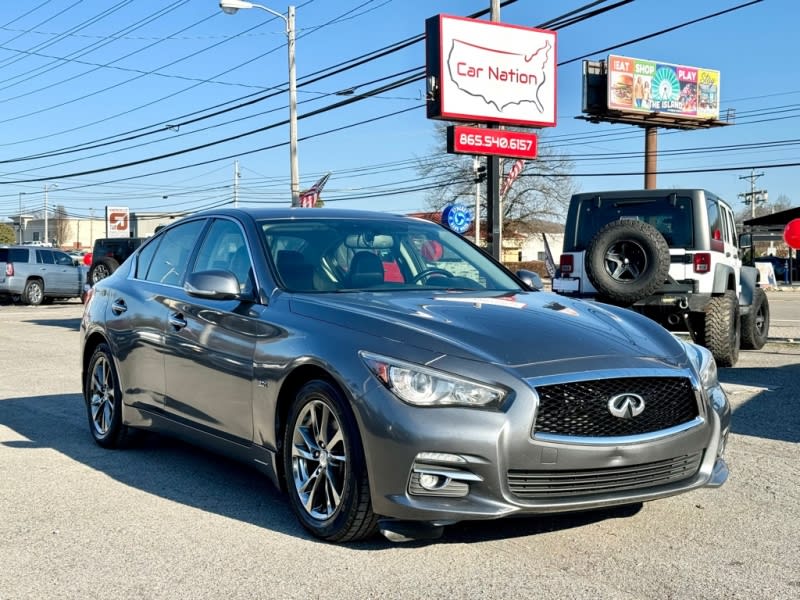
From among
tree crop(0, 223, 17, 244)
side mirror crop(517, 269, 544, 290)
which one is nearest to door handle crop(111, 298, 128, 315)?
side mirror crop(517, 269, 544, 290)

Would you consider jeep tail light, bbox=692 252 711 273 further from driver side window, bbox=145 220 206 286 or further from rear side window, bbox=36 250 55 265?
rear side window, bbox=36 250 55 265

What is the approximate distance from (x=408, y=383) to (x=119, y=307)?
10.4ft

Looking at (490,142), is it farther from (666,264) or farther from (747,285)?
(666,264)

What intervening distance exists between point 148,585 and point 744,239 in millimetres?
12130

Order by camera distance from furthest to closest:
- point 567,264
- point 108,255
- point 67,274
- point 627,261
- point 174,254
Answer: point 67,274 < point 108,255 < point 567,264 < point 627,261 < point 174,254

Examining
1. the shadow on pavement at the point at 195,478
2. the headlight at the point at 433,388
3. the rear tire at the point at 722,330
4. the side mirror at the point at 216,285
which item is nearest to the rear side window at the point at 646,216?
the rear tire at the point at 722,330

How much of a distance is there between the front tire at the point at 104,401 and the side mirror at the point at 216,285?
1685 millimetres

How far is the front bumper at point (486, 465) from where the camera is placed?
4.04 metres

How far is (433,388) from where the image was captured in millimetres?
4125

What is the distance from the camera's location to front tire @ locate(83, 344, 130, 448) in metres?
6.69

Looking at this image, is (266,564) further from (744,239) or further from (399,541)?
(744,239)

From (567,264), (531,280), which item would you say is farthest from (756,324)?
(531,280)

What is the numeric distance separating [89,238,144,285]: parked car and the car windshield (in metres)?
16.4

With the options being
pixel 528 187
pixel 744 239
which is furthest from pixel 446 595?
pixel 528 187
